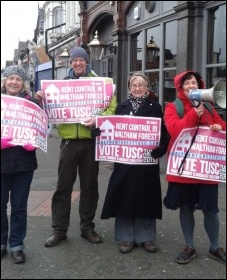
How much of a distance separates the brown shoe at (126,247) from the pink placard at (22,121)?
1164 mm

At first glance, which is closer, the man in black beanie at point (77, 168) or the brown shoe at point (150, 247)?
the brown shoe at point (150, 247)

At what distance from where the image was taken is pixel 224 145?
3.02 m

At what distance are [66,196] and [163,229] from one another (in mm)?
1124

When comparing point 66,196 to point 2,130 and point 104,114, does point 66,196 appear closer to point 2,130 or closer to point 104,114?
point 104,114

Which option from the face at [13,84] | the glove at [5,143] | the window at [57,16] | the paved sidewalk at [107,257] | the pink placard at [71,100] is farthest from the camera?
the pink placard at [71,100]

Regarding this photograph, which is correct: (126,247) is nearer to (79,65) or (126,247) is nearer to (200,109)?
(200,109)

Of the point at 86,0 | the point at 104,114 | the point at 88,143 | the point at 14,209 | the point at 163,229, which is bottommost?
the point at 163,229

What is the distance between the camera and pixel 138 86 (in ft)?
11.6

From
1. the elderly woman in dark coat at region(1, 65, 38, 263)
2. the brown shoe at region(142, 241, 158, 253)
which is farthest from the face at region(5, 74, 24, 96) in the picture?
the brown shoe at region(142, 241, 158, 253)

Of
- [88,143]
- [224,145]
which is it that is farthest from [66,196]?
[224,145]

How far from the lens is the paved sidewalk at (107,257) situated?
9.43 ft

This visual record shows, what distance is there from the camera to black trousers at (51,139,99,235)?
3.83 meters

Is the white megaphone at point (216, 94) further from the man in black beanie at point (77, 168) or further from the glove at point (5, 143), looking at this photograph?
the glove at point (5, 143)

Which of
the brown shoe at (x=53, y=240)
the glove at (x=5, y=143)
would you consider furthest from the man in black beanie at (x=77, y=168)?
the glove at (x=5, y=143)
